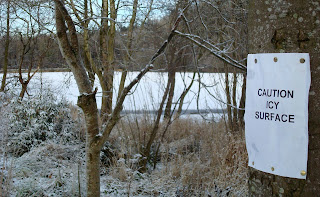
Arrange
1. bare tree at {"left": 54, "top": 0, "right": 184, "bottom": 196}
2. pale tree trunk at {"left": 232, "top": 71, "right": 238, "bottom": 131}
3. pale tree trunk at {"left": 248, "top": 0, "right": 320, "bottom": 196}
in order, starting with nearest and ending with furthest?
pale tree trunk at {"left": 248, "top": 0, "right": 320, "bottom": 196}
bare tree at {"left": 54, "top": 0, "right": 184, "bottom": 196}
pale tree trunk at {"left": 232, "top": 71, "right": 238, "bottom": 131}

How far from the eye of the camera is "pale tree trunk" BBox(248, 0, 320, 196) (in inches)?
40.1

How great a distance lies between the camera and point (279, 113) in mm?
1072

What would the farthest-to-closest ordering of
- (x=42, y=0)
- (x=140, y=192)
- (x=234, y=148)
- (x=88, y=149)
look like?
(x=42, y=0)
(x=234, y=148)
(x=140, y=192)
(x=88, y=149)

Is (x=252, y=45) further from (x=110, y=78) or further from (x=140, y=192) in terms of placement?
(x=110, y=78)

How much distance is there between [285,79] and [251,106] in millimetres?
174

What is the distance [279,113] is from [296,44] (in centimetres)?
23

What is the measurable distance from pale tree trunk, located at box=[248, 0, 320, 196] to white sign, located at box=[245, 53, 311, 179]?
20 millimetres

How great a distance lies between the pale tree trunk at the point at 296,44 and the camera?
1.02m

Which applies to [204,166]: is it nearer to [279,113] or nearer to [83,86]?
[83,86]

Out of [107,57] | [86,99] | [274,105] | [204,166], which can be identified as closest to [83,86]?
[86,99]

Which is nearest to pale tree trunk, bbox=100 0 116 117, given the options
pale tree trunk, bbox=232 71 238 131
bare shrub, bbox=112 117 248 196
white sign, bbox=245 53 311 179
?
bare shrub, bbox=112 117 248 196

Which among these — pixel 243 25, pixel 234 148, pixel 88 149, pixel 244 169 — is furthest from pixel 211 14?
pixel 88 149

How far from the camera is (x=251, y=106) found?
1181 mm

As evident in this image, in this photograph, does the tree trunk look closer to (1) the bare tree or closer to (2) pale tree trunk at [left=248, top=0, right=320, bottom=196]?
(1) the bare tree
